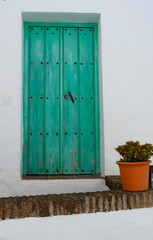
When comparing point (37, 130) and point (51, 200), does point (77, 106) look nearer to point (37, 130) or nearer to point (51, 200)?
point (37, 130)

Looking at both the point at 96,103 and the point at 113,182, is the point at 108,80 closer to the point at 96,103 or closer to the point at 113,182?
the point at 96,103

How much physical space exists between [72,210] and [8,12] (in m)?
2.71

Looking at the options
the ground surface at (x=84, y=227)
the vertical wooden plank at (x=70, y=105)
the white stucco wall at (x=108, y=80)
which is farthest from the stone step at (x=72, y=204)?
the vertical wooden plank at (x=70, y=105)

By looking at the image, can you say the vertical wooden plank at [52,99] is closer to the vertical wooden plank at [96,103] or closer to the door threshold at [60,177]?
the door threshold at [60,177]

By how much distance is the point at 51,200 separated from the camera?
96.0 inches

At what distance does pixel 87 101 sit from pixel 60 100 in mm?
383

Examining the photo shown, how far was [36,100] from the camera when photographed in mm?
3744

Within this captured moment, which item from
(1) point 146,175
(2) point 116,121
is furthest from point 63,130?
(1) point 146,175

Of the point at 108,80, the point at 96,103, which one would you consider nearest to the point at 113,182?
the point at 96,103

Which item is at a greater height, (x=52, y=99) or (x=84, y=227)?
(x=52, y=99)

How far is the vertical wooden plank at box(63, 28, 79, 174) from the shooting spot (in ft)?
12.2

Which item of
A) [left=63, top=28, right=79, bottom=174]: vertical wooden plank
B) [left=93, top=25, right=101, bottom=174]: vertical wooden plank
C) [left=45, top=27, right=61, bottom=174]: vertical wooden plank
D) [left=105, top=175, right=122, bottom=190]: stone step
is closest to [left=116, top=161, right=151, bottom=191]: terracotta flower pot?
[left=105, top=175, right=122, bottom=190]: stone step

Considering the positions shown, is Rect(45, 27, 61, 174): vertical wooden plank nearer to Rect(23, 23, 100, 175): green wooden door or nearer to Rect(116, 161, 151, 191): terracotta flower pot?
Rect(23, 23, 100, 175): green wooden door

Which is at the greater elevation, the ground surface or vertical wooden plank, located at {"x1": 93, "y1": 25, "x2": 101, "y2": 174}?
vertical wooden plank, located at {"x1": 93, "y1": 25, "x2": 101, "y2": 174}
